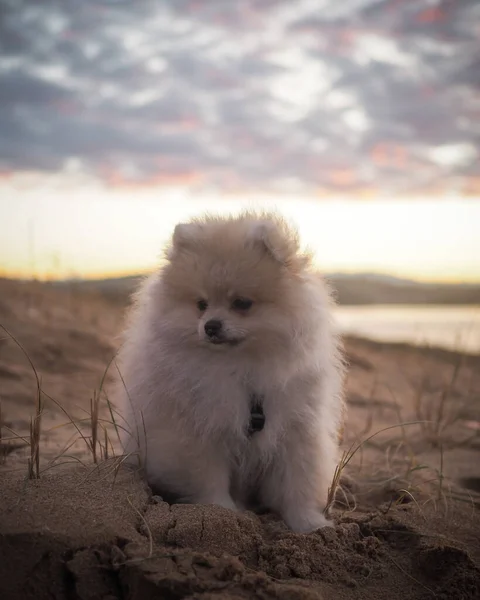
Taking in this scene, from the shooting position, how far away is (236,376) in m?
2.96

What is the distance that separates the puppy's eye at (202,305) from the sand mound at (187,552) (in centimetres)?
93

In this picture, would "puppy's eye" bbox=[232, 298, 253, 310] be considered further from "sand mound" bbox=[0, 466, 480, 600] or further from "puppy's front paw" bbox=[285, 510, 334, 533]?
"puppy's front paw" bbox=[285, 510, 334, 533]

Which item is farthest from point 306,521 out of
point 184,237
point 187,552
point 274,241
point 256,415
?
point 184,237

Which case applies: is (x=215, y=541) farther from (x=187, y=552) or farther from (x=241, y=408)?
(x=241, y=408)

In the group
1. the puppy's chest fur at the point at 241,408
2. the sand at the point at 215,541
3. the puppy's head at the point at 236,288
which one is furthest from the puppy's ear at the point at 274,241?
the sand at the point at 215,541

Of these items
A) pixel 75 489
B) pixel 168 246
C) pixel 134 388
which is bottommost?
pixel 75 489

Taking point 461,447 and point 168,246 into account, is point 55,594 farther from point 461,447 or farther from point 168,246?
point 461,447

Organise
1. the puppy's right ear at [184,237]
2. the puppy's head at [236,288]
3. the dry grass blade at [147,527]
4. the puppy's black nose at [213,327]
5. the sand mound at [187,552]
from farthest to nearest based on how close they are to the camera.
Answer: the puppy's right ear at [184,237] → the puppy's head at [236,288] → the puppy's black nose at [213,327] → the dry grass blade at [147,527] → the sand mound at [187,552]

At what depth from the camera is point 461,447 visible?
16.7ft

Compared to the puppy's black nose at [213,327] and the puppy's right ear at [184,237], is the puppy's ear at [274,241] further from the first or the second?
the puppy's black nose at [213,327]

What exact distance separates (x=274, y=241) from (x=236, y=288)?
0.32 meters

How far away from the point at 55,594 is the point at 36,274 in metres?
6.99

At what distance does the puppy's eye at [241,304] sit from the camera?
9.73 ft

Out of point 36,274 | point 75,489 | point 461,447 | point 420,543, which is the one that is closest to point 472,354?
point 461,447
